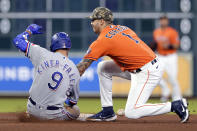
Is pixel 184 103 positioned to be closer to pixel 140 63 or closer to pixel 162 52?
pixel 140 63

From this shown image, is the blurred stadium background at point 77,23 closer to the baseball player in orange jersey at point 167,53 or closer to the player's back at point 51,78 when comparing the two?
the baseball player in orange jersey at point 167,53

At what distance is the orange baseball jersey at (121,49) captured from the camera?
704 centimetres

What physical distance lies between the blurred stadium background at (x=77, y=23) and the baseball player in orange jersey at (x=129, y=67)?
8.33 meters

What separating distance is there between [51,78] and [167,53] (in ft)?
23.8

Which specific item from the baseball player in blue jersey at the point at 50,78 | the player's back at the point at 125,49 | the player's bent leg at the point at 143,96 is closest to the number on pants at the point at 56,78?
the baseball player in blue jersey at the point at 50,78

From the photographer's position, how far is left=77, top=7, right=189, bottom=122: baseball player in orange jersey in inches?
276

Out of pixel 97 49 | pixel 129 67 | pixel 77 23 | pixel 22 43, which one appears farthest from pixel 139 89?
pixel 77 23

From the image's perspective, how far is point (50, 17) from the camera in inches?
625

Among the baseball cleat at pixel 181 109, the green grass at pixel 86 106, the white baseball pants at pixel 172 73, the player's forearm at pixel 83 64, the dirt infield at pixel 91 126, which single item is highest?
the player's forearm at pixel 83 64

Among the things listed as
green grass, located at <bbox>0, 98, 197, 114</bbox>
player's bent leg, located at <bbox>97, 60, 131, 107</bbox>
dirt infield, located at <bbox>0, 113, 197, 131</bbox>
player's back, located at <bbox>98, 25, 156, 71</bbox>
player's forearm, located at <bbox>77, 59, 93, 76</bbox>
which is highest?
player's back, located at <bbox>98, 25, 156, 71</bbox>

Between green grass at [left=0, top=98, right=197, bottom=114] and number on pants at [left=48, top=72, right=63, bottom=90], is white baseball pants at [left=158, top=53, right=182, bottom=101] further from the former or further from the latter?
number on pants at [left=48, top=72, right=63, bottom=90]

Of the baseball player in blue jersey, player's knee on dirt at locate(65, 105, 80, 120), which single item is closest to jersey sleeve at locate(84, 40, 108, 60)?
the baseball player in blue jersey

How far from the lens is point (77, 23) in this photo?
15750 millimetres

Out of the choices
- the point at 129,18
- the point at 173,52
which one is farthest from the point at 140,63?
the point at 129,18
